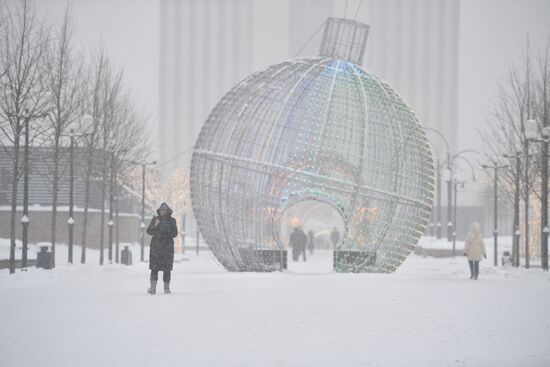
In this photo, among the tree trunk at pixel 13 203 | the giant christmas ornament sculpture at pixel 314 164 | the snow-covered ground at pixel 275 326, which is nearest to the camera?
the snow-covered ground at pixel 275 326

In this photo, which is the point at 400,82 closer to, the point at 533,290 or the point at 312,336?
the point at 533,290

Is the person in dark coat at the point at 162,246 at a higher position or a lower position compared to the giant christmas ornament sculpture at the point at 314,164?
lower

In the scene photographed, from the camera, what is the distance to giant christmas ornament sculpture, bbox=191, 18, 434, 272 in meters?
21.7

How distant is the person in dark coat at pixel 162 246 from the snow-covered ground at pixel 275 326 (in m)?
0.39

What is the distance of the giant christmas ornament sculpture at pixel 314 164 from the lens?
21.7m

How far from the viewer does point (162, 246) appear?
47.9ft

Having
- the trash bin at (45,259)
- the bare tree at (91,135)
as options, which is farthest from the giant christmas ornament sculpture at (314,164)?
the bare tree at (91,135)

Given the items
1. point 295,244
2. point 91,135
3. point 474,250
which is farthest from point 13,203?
point 295,244

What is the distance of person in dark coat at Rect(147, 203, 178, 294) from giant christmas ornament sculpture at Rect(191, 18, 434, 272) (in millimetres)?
7069

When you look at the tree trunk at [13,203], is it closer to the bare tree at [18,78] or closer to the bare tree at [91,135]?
the bare tree at [18,78]

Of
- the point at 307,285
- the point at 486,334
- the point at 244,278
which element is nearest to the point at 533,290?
the point at 307,285

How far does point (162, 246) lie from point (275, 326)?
4.74 meters

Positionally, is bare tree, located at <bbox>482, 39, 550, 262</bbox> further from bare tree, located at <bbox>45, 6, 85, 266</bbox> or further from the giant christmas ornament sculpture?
bare tree, located at <bbox>45, 6, 85, 266</bbox>

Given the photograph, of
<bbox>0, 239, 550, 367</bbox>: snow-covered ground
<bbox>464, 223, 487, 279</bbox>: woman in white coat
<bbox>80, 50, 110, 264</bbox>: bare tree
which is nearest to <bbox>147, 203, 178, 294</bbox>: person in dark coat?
<bbox>0, 239, 550, 367</bbox>: snow-covered ground
